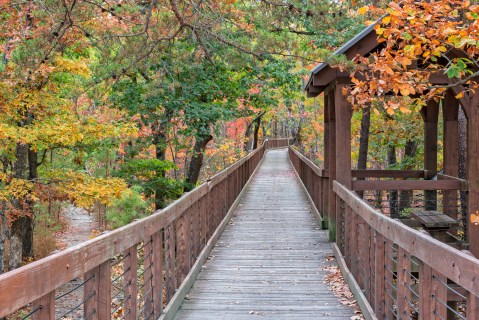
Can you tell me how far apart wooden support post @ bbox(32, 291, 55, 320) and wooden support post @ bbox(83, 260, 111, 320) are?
0.69m

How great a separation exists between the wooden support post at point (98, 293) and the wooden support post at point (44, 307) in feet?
2.27

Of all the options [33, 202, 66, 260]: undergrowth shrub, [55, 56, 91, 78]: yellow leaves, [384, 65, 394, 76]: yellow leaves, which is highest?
[55, 56, 91, 78]: yellow leaves

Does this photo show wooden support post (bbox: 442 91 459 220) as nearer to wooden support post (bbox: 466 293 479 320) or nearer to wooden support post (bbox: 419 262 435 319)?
wooden support post (bbox: 419 262 435 319)

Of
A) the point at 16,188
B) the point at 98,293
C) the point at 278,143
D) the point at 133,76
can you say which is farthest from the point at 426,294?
the point at 278,143

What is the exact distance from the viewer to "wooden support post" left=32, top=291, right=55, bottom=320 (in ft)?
8.32

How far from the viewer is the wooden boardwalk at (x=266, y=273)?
230 inches

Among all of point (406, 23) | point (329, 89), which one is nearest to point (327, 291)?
point (406, 23)

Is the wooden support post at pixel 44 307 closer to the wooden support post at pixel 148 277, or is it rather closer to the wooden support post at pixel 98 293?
the wooden support post at pixel 98 293

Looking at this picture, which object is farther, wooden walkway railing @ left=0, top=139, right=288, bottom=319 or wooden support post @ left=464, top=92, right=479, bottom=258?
wooden support post @ left=464, top=92, right=479, bottom=258

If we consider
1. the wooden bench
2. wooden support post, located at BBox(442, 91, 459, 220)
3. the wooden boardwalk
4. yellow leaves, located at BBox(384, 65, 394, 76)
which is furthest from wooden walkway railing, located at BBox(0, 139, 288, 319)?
wooden support post, located at BBox(442, 91, 459, 220)

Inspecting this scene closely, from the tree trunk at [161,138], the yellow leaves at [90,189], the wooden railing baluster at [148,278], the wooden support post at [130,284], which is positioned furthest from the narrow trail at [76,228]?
the wooden support post at [130,284]

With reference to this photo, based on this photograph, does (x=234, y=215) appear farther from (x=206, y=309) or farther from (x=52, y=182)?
(x=206, y=309)

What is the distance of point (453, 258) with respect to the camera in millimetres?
2912

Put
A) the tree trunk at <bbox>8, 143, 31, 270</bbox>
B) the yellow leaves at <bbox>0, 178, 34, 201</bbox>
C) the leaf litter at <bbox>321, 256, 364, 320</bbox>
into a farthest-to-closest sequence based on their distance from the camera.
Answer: the tree trunk at <bbox>8, 143, 31, 270</bbox> < the yellow leaves at <bbox>0, 178, 34, 201</bbox> < the leaf litter at <bbox>321, 256, 364, 320</bbox>
